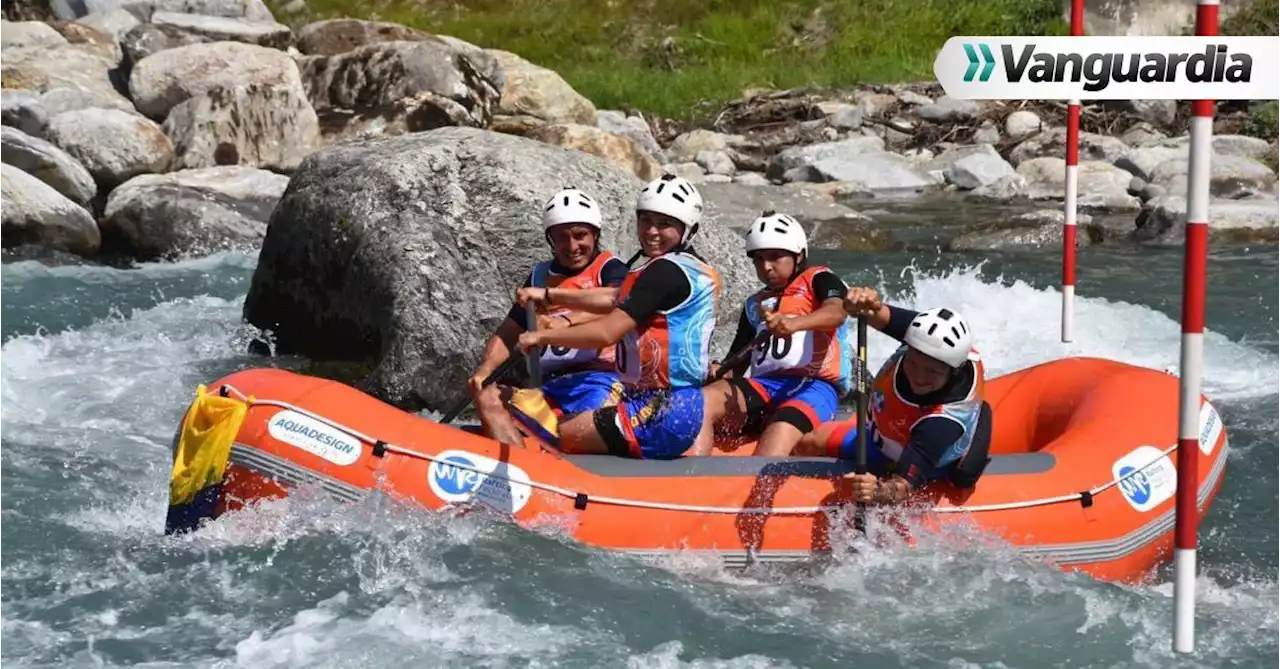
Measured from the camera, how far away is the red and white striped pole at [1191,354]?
4.25 m

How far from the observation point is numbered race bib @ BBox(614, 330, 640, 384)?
6156 mm

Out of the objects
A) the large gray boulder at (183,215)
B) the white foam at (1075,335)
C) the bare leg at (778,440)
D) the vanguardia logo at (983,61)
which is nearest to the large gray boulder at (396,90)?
the large gray boulder at (183,215)

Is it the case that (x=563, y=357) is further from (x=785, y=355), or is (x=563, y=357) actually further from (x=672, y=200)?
(x=785, y=355)

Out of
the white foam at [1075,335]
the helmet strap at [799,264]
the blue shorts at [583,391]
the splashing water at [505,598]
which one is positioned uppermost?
the helmet strap at [799,264]

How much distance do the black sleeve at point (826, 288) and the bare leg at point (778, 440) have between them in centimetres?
56

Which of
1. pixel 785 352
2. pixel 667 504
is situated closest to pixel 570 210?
pixel 785 352

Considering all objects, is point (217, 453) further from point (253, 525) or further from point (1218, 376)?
point (1218, 376)

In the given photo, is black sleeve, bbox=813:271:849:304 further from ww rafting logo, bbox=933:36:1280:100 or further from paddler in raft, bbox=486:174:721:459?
ww rafting logo, bbox=933:36:1280:100

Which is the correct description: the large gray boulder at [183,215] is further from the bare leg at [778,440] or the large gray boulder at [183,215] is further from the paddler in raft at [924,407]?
the paddler in raft at [924,407]

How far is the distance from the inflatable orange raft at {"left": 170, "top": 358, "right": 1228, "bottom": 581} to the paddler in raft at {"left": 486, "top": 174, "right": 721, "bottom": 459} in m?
0.13

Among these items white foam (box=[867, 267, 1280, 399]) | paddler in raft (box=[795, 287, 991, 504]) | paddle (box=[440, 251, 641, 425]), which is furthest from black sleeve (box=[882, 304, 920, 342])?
white foam (box=[867, 267, 1280, 399])

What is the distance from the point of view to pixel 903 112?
66.9ft

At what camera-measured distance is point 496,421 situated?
245 inches

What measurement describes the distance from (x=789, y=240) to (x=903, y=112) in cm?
1451
